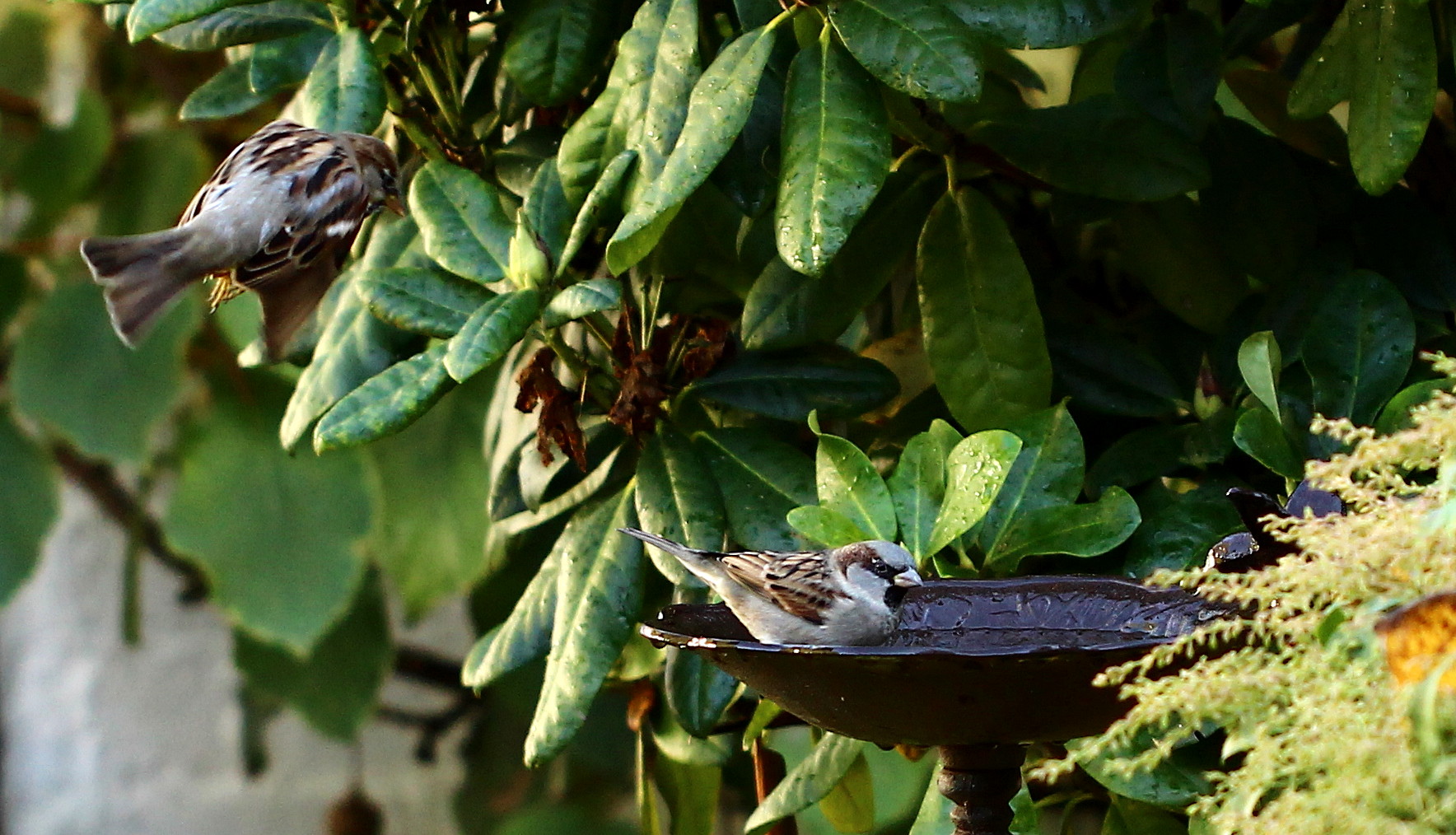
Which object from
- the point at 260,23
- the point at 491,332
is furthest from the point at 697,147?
the point at 260,23

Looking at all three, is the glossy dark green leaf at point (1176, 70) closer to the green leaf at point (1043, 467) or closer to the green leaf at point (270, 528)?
the green leaf at point (1043, 467)

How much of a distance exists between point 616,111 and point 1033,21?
1.15 feet

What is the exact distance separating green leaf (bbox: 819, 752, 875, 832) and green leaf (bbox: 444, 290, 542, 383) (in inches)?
23.3

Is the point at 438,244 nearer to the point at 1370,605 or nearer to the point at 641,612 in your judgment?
the point at 641,612

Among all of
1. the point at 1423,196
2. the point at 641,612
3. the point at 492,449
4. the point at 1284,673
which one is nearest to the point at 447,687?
the point at 492,449

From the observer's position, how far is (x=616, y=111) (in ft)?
3.97

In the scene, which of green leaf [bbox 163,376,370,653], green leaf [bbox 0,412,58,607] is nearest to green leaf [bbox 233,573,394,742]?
green leaf [bbox 163,376,370,653]

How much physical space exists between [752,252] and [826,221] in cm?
31

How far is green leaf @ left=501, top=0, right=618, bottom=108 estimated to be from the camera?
4.14ft

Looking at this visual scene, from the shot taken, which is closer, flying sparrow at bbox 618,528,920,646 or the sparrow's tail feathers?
flying sparrow at bbox 618,528,920,646

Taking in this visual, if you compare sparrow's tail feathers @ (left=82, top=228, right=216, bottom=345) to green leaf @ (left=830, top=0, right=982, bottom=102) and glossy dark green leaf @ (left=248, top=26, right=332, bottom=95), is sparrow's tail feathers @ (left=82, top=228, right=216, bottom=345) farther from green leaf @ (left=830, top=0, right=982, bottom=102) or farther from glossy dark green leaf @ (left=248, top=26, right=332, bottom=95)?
green leaf @ (left=830, top=0, right=982, bottom=102)

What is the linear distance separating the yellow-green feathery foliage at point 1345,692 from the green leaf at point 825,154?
0.46 meters

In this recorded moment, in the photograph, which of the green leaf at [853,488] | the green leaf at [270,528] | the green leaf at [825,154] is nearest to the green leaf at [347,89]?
the green leaf at [825,154]

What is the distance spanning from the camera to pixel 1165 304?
140 cm
